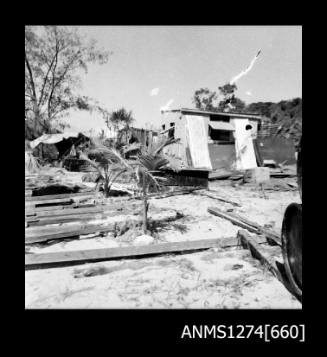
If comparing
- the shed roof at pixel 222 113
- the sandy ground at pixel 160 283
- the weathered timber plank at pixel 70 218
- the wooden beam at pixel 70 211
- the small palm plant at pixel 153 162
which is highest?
the shed roof at pixel 222 113

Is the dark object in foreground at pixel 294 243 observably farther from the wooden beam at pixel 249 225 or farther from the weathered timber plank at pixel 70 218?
the weathered timber plank at pixel 70 218

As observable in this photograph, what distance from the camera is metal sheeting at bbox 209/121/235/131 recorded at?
53.9 ft

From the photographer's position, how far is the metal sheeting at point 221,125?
1644cm

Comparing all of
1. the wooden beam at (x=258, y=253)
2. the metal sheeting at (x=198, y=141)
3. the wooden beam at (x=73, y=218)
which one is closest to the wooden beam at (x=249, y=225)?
the wooden beam at (x=258, y=253)

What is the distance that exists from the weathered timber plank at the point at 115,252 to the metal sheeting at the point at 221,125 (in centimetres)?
1310

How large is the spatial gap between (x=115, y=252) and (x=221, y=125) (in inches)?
572

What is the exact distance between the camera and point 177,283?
3203mm

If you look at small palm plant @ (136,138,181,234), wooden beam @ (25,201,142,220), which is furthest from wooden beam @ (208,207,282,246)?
wooden beam @ (25,201,142,220)

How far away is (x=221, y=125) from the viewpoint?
16.7 meters

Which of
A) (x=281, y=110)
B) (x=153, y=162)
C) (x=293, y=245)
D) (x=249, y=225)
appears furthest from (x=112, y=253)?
(x=281, y=110)

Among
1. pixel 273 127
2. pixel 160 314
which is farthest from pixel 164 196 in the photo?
→ pixel 273 127
